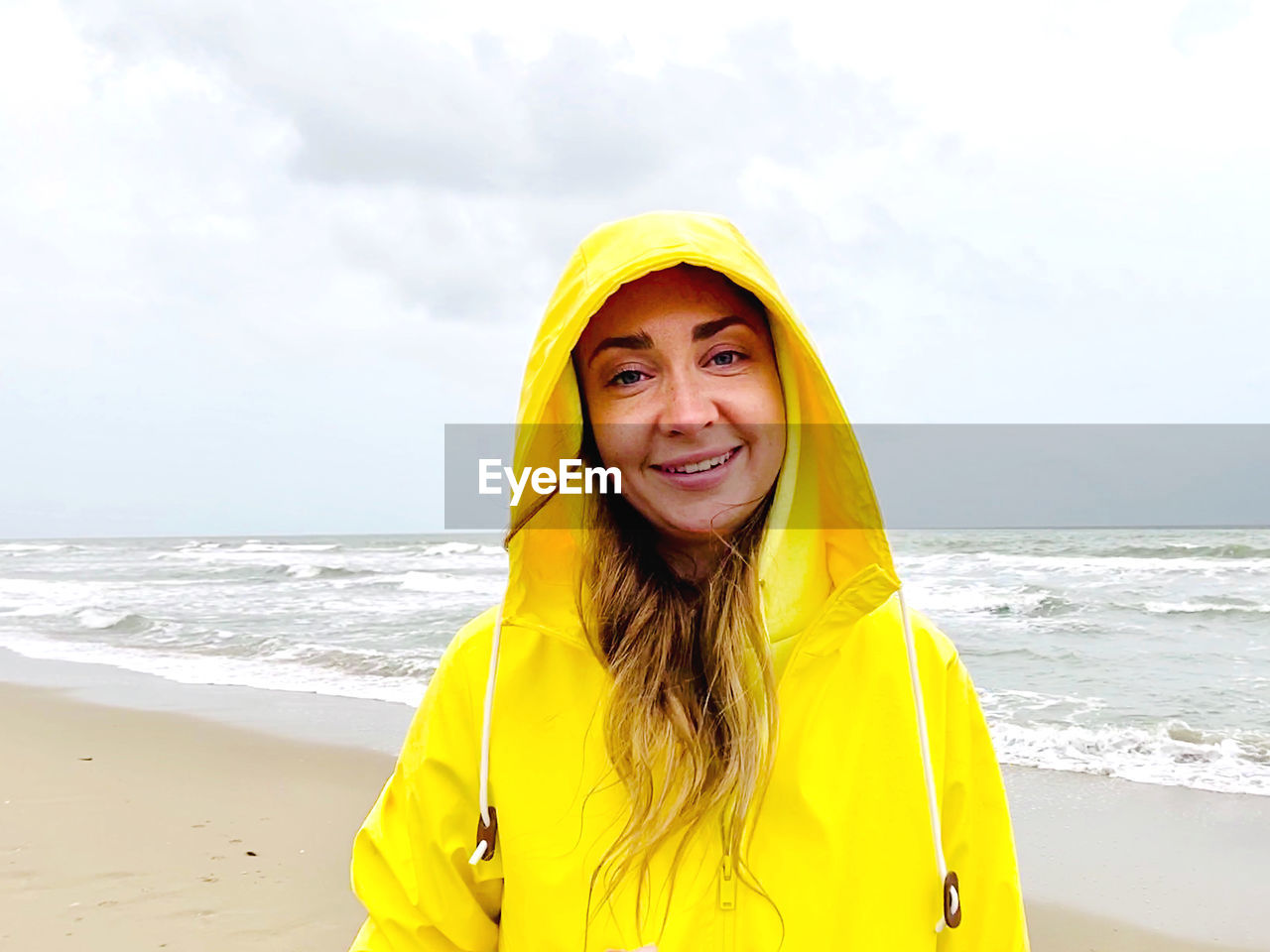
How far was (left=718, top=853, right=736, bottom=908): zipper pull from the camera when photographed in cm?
144

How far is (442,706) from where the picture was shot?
158cm

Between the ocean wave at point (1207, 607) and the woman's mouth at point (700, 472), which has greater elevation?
the woman's mouth at point (700, 472)

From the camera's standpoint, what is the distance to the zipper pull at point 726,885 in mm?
1442

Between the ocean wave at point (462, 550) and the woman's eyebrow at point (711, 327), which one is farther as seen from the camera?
the ocean wave at point (462, 550)

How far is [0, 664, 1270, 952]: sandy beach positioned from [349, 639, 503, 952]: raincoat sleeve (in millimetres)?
2500

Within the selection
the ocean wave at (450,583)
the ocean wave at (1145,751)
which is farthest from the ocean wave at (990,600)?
the ocean wave at (450,583)

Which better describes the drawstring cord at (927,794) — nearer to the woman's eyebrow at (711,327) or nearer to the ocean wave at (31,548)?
the woman's eyebrow at (711,327)

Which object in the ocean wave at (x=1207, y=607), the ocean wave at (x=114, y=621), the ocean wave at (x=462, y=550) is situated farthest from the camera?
the ocean wave at (x=462, y=550)

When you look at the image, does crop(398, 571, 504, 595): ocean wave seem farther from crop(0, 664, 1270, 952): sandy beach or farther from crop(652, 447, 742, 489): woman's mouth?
crop(652, 447, 742, 489): woman's mouth

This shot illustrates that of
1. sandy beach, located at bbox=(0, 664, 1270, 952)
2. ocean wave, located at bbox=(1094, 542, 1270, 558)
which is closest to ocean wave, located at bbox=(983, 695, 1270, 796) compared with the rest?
sandy beach, located at bbox=(0, 664, 1270, 952)

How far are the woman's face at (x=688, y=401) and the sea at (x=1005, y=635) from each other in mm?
5035

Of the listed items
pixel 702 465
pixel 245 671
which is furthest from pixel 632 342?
pixel 245 671

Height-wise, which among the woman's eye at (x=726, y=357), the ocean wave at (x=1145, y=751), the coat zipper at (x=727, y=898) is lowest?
the ocean wave at (x=1145, y=751)

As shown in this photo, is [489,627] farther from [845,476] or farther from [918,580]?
[918,580]
